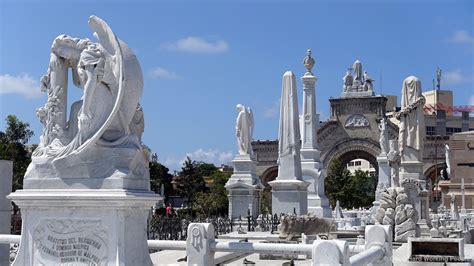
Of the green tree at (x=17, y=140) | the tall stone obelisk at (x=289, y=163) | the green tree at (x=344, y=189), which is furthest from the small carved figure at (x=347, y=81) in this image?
the tall stone obelisk at (x=289, y=163)

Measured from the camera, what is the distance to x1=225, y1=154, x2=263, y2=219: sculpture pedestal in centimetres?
2698

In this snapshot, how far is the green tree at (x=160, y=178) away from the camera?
80.4 metres

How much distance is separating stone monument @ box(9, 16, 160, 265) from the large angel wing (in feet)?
0.04

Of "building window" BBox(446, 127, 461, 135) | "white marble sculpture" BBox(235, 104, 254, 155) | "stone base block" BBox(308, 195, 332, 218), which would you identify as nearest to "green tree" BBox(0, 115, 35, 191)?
"white marble sculpture" BBox(235, 104, 254, 155)

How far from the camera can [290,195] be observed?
71.7 feet

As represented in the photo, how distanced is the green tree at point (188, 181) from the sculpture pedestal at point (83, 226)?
84.0 metres

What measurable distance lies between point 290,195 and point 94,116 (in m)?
15.0

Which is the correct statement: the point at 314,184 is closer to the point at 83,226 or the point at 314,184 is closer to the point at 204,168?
the point at 83,226

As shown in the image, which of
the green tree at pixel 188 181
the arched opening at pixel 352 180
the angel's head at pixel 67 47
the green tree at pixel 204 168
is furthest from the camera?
the green tree at pixel 204 168

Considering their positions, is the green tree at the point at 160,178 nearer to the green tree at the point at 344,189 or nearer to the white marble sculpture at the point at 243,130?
the green tree at the point at 344,189

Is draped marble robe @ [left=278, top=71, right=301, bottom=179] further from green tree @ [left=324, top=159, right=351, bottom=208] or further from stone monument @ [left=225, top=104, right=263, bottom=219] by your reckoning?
green tree @ [left=324, top=159, right=351, bottom=208]

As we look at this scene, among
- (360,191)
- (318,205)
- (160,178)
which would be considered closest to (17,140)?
(318,205)

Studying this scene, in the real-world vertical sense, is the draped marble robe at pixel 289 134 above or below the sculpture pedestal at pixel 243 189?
above

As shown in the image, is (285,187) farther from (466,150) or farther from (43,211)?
(466,150)
